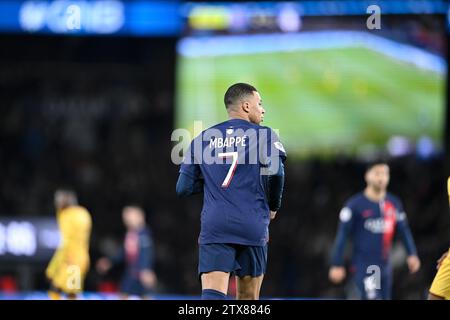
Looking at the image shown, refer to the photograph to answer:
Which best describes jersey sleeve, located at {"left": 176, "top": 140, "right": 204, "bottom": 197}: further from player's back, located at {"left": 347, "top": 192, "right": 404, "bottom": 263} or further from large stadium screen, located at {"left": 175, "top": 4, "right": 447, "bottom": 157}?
large stadium screen, located at {"left": 175, "top": 4, "right": 447, "bottom": 157}

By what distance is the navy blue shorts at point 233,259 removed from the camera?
296 inches

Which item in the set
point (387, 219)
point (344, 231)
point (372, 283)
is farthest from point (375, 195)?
point (372, 283)

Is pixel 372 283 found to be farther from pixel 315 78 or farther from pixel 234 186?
pixel 315 78

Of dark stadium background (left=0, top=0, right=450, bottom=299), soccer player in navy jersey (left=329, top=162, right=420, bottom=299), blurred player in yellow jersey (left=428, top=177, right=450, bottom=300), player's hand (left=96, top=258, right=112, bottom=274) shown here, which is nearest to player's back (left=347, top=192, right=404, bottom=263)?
soccer player in navy jersey (left=329, top=162, right=420, bottom=299)

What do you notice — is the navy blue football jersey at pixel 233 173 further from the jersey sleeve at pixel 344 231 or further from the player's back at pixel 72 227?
the player's back at pixel 72 227

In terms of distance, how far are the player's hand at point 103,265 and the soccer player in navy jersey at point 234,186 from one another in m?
12.0

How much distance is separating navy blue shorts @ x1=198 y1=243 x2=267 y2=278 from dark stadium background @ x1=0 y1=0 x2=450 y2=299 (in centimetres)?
1106

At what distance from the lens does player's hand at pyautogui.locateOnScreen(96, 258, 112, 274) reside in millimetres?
19400

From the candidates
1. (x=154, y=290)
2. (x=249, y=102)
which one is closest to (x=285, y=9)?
(x=154, y=290)

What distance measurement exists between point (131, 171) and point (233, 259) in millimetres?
13404
